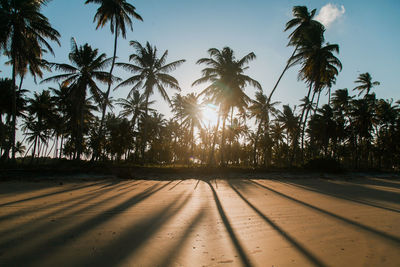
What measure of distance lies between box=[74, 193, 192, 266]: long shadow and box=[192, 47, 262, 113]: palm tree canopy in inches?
685

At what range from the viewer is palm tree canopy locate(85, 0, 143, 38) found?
59.8 feet

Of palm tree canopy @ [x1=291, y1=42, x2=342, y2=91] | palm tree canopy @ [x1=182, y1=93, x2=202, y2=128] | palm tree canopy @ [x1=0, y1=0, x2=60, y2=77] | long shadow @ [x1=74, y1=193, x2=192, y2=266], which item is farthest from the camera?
palm tree canopy @ [x1=182, y1=93, x2=202, y2=128]

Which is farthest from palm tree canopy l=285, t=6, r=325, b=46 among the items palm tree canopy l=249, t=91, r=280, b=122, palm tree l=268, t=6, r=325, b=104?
palm tree canopy l=249, t=91, r=280, b=122

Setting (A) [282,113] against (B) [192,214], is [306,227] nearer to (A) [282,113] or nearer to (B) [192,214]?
(B) [192,214]

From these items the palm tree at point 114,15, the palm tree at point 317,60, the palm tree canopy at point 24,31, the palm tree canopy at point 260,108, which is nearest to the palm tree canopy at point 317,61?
the palm tree at point 317,60

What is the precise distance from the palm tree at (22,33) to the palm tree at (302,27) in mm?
22331

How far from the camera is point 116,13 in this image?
61.1 feet

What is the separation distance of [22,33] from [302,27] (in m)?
25.7

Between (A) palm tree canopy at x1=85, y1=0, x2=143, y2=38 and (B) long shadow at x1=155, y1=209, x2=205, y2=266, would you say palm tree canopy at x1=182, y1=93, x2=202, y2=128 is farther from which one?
(B) long shadow at x1=155, y1=209, x2=205, y2=266

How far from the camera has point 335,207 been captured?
5.52 metres

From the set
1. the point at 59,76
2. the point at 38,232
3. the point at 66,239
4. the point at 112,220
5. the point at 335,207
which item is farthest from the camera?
the point at 59,76

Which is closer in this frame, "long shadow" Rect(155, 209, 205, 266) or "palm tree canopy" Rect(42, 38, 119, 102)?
"long shadow" Rect(155, 209, 205, 266)

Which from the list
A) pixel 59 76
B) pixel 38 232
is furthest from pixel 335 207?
pixel 59 76

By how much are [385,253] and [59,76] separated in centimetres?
2436
